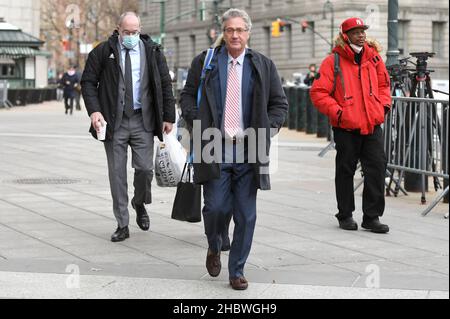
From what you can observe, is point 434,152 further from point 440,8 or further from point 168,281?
point 440,8

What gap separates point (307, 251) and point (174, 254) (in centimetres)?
104

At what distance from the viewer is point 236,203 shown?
21.7ft

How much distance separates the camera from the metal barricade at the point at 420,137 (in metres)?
10.4

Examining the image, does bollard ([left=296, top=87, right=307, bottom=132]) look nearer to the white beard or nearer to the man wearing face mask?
the white beard

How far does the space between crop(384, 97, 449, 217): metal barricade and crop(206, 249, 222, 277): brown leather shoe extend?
405 cm

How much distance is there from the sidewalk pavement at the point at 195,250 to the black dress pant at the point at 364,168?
247 mm

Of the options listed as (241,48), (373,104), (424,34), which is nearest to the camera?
(241,48)

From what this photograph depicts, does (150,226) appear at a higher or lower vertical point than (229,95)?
lower

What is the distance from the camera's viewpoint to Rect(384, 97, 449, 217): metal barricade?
1045 cm

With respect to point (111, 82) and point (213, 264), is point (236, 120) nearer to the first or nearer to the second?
point (213, 264)

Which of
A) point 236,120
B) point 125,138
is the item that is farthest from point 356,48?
point 236,120

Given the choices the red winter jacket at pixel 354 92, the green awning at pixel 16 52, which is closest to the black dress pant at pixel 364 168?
the red winter jacket at pixel 354 92
